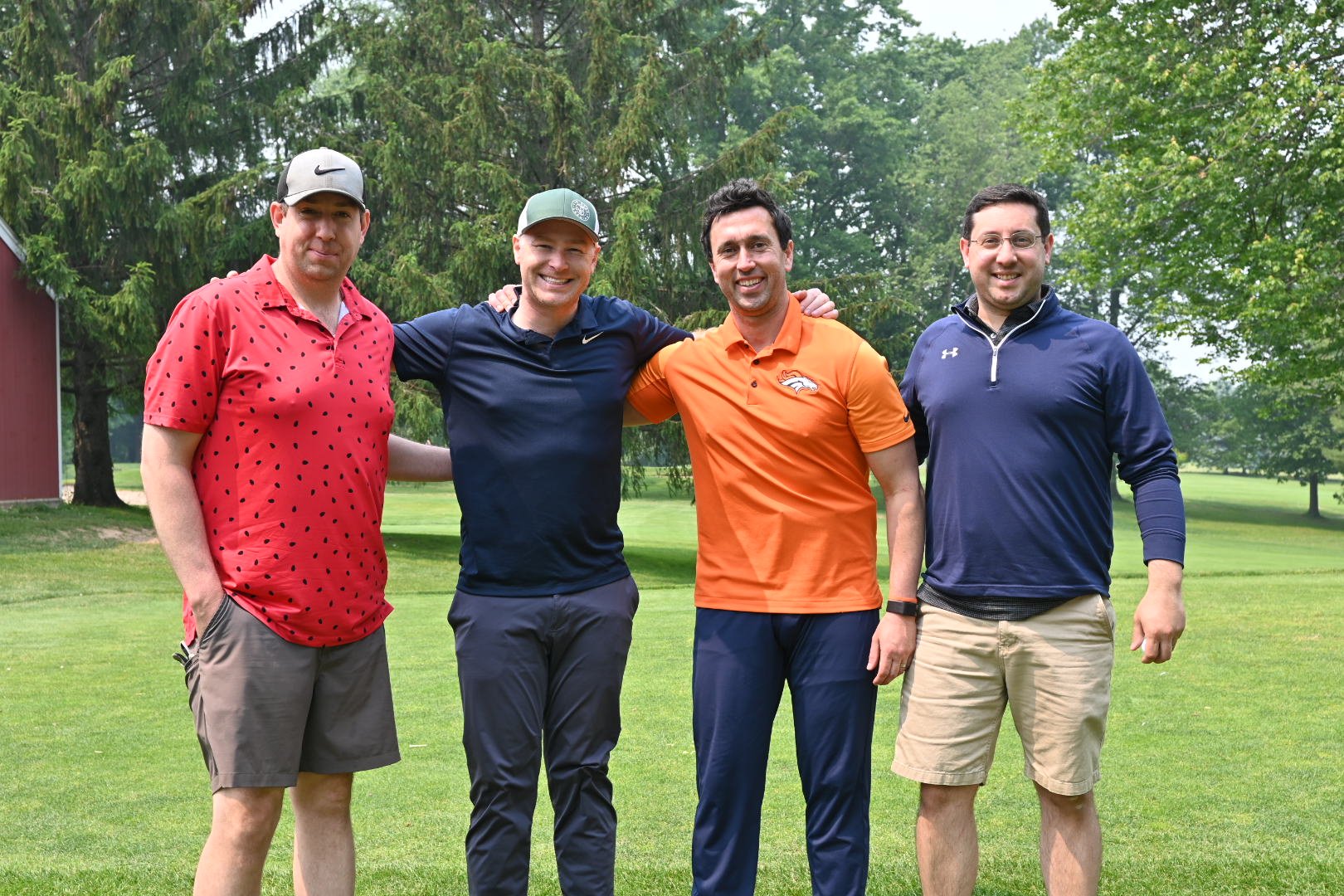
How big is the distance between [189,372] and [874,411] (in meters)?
1.98

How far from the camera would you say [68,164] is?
22734 millimetres

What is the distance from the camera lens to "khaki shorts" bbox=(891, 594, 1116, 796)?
3.79m

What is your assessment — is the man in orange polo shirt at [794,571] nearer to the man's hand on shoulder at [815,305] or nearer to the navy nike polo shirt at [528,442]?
the man's hand on shoulder at [815,305]

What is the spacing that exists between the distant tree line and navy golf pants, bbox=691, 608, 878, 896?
16.2 metres

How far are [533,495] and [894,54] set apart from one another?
2286 inches

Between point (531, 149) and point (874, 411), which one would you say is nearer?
point (874, 411)

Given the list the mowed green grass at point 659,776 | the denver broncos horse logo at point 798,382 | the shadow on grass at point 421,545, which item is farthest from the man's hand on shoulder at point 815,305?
the shadow on grass at point 421,545

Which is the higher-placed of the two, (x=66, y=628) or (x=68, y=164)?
(x=68, y=164)

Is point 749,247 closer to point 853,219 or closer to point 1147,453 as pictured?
point 1147,453

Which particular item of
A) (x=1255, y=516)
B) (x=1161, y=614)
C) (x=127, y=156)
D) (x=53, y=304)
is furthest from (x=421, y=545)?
(x=1255, y=516)

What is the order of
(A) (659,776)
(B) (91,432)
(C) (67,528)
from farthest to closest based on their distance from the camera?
(B) (91,432) < (C) (67,528) < (A) (659,776)

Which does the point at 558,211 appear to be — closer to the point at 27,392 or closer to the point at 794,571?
the point at 794,571

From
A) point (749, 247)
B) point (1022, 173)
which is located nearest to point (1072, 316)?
point (749, 247)

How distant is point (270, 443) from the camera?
336 cm
